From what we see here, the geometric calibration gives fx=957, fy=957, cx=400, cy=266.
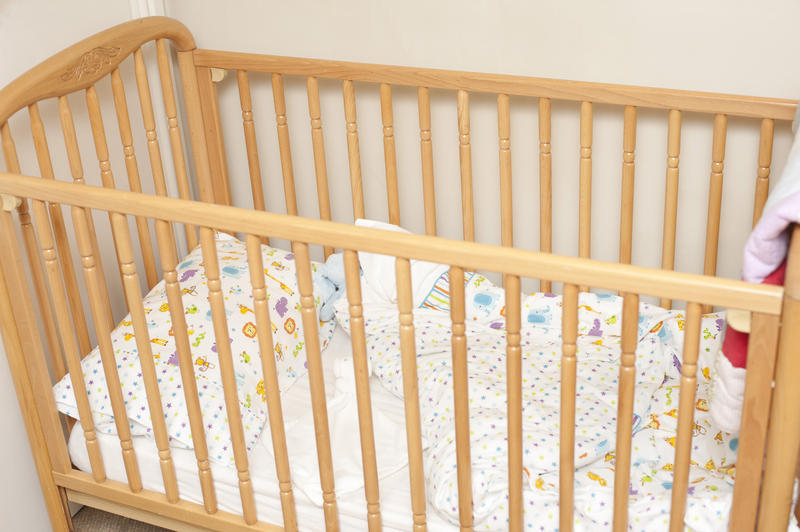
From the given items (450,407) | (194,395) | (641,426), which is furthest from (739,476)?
(194,395)

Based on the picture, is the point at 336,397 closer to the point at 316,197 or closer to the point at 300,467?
the point at 300,467

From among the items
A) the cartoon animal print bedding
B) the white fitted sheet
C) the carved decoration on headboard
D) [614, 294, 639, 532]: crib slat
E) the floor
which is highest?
the carved decoration on headboard

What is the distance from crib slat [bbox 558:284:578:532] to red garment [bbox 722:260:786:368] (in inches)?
8.2

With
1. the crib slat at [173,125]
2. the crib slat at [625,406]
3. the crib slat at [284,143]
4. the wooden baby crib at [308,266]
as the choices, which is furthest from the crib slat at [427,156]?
the crib slat at [625,406]

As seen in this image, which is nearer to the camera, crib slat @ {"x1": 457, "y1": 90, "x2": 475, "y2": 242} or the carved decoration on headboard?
the carved decoration on headboard

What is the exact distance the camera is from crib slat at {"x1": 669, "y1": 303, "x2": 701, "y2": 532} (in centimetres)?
121

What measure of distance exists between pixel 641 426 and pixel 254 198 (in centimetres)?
107

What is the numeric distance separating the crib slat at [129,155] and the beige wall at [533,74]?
0.34 m

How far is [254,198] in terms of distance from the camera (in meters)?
2.28

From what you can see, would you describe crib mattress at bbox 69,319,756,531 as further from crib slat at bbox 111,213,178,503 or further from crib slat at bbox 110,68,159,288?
crib slat at bbox 110,68,159,288

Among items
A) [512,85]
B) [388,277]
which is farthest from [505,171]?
[388,277]

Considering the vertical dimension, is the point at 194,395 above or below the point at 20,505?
above

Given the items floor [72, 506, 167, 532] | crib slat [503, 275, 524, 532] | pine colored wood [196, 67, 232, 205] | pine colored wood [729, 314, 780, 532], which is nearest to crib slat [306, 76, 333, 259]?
pine colored wood [196, 67, 232, 205]

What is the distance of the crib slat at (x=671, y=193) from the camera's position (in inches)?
72.1
